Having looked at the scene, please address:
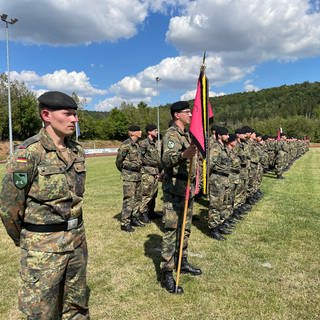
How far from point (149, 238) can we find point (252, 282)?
257 centimetres

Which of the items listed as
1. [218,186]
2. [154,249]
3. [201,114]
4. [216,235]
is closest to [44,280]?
[201,114]

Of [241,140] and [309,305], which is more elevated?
[241,140]

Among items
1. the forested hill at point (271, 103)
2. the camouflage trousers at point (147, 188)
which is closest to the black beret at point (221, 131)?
the camouflage trousers at point (147, 188)

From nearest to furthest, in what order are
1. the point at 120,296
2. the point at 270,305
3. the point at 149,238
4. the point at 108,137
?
the point at 270,305 < the point at 120,296 < the point at 149,238 < the point at 108,137

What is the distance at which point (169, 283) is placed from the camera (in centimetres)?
442

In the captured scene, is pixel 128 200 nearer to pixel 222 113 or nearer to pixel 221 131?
pixel 221 131

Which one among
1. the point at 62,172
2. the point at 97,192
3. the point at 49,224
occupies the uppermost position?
the point at 62,172

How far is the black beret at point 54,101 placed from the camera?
2.64 metres

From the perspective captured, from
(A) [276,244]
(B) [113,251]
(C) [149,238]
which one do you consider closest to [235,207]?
(A) [276,244]

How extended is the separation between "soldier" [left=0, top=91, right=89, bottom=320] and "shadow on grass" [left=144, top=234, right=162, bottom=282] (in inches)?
96.6

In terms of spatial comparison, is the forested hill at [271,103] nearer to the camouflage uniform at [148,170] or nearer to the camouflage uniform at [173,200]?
the camouflage uniform at [148,170]

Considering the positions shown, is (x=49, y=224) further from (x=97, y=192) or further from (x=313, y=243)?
(x=97, y=192)

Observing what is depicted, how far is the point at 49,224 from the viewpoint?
8.60ft

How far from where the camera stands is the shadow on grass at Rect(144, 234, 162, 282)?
527cm
